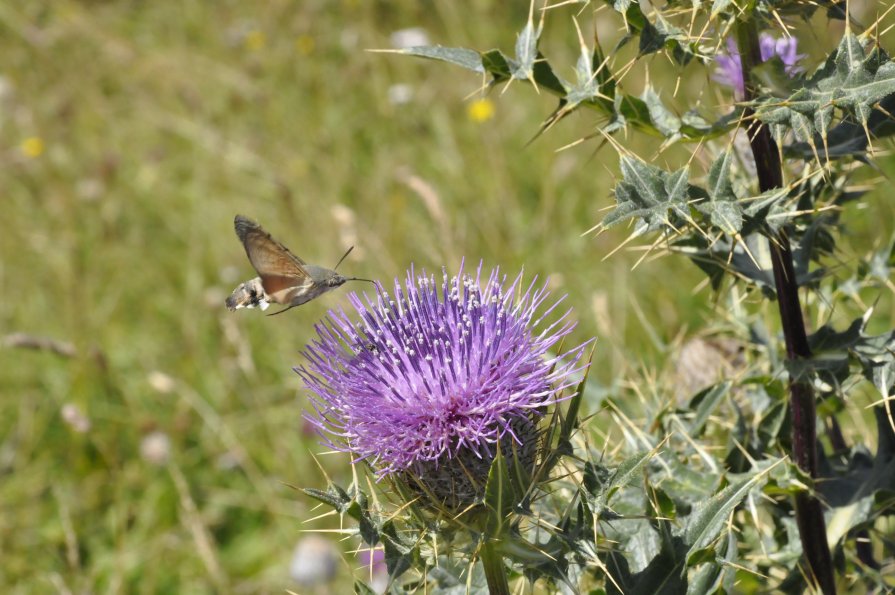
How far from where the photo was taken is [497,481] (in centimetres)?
225

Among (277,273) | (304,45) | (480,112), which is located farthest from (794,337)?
(304,45)

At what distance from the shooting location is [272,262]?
2.78m

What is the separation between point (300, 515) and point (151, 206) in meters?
3.81

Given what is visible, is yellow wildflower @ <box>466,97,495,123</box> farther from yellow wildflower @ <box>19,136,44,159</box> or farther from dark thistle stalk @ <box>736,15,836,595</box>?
dark thistle stalk @ <box>736,15,836,595</box>

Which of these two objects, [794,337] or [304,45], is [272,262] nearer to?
[794,337]

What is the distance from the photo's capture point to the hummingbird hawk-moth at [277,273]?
8.86 feet

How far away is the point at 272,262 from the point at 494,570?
1.12 m

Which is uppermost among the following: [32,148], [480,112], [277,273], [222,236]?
[277,273]

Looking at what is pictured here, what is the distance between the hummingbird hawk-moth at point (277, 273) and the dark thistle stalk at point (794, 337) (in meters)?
1.22

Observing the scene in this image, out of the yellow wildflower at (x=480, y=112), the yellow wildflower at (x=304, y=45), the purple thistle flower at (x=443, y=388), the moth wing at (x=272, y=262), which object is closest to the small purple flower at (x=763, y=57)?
the purple thistle flower at (x=443, y=388)

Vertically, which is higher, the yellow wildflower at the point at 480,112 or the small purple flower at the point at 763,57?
the small purple flower at the point at 763,57

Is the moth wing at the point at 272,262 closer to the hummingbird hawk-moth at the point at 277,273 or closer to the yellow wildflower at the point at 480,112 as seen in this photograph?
the hummingbird hawk-moth at the point at 277,273

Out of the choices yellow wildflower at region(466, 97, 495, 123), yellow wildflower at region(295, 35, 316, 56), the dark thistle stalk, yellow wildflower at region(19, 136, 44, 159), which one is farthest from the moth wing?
yellow wildflower at region(295, 35, 316, 56)

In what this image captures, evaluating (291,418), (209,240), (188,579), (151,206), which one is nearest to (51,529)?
(188,579)
